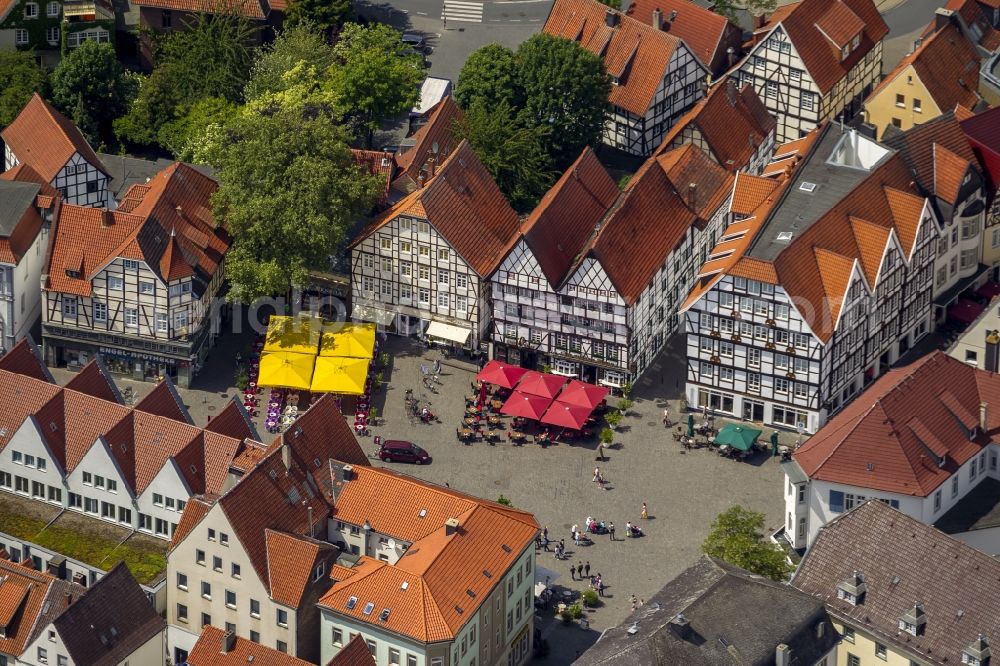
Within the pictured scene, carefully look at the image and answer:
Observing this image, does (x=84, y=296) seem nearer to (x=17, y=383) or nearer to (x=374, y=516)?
(x=17, y=383)

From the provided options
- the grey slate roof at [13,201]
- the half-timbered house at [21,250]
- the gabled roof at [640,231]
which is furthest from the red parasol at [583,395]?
the grey slate roof at [13,201]

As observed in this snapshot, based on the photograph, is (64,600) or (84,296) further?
(84,296)

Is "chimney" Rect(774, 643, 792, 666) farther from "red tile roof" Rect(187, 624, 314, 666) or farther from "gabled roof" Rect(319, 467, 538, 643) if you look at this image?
"red tile roof" Rect(187, 624, 314, 666)

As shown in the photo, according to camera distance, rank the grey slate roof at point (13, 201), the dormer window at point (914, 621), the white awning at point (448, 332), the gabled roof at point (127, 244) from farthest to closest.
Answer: the white awning at point (448, 332) → the grey slate roof at point (13, 201) → the gabled roof at point (127, 244) → the dormer window at point (914, 621)

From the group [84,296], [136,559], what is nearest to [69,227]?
[84,296]

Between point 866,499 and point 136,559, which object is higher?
point 866,499

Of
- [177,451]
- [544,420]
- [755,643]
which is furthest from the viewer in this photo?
[544,420]

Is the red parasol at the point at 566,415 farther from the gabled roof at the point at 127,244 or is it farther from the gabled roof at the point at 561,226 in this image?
the gabled roof at the point at 127,244
